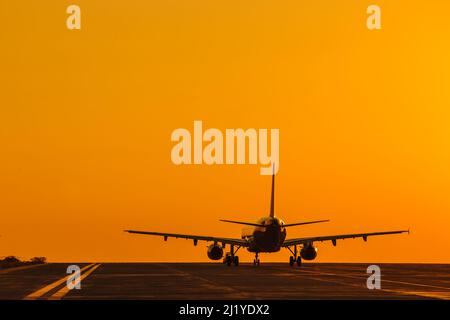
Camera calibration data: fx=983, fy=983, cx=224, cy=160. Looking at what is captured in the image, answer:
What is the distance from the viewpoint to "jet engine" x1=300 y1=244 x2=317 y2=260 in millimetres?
100312

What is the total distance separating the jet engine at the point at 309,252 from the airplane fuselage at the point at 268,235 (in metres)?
5.83

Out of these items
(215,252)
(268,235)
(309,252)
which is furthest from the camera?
(215,252)

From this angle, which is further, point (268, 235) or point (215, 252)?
point (215, 252)

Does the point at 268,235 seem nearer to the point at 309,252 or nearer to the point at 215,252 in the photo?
the point at 309,252

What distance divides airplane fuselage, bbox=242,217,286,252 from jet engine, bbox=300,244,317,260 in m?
5.83

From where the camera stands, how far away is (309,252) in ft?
329

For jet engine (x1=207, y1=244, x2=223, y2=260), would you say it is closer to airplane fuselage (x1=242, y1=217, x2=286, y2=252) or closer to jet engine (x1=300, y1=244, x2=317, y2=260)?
airplane fuselage (x1=242, y1=217, x2=286, y2=252)

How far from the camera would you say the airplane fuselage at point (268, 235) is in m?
91.8

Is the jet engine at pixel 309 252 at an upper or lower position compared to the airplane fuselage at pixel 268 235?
lower

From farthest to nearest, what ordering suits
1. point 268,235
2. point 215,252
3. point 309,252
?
point 215,252 < point 309,252 < point 268,235

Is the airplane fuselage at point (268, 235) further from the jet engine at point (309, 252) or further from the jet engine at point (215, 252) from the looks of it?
the jet engine at point (215, 252)

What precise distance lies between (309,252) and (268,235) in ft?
31.7
